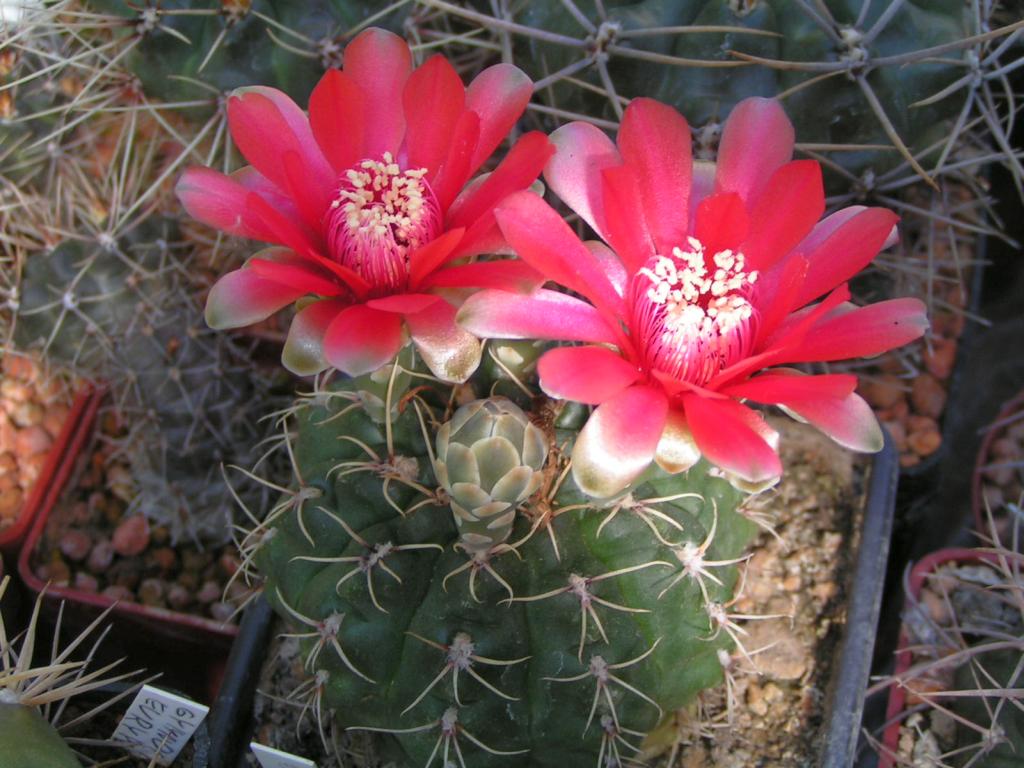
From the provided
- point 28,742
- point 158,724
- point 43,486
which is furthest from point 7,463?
point 28,742

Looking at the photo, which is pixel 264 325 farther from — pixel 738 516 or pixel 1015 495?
pixel 1015 495

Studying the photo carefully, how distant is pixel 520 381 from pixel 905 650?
2.01 feet

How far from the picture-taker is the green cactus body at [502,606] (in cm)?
93

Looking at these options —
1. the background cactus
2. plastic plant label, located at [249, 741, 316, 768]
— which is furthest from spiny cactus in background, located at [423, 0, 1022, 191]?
plastic plant label, located at [249, 741, 316, 768]

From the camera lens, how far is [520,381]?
37.9 inches

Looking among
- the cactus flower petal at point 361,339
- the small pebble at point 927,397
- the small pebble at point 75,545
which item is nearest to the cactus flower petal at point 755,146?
the cactus flower petal at point 361,339

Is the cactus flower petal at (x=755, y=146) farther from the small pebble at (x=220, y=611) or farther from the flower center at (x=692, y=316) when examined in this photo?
the small pebble at (x=220, y=611)

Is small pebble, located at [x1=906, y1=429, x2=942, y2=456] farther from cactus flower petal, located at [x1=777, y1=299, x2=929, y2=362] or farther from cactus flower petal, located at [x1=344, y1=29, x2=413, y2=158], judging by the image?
cactus flower petal, located at [x1=344, y1=29, x2=413, y2=158]

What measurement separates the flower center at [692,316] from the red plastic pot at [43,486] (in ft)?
3.83

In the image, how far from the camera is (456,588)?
3.05ft

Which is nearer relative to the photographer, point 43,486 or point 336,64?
point 336,64

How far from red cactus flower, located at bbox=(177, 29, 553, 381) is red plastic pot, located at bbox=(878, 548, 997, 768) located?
78 cm

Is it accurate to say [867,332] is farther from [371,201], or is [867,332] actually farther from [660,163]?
[371,201]

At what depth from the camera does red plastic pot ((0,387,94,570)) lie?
1.52 meters
